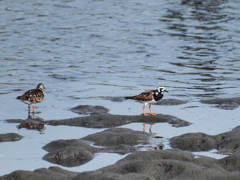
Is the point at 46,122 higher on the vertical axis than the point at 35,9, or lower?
lower

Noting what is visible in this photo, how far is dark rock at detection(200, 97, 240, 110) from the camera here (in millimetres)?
20391

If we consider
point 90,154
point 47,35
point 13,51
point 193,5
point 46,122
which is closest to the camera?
point 90,154

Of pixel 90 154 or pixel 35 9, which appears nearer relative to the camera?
pixel 90 154

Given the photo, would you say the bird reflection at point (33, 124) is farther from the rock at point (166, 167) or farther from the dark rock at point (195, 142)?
the rock at point (166, 167)

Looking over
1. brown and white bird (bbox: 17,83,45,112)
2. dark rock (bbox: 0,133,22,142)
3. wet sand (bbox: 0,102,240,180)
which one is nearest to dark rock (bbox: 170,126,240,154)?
wet sand (bbox: 0,102,240,180)

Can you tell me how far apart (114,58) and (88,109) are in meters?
13.5

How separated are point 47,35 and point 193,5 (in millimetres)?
18115

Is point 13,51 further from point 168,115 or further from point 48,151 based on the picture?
point 48,151

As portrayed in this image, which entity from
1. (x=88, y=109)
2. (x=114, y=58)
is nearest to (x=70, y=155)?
(x=88, y=109)

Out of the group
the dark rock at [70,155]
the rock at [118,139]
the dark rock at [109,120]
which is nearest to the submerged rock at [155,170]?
the dark rock at [70,155]

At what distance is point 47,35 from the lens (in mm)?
40438

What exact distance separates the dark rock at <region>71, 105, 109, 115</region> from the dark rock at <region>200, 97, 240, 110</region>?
4083mm

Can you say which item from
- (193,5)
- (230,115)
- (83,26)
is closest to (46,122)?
(230,115)

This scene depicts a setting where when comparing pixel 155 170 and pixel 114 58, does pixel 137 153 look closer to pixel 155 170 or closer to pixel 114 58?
pixel 155 170
